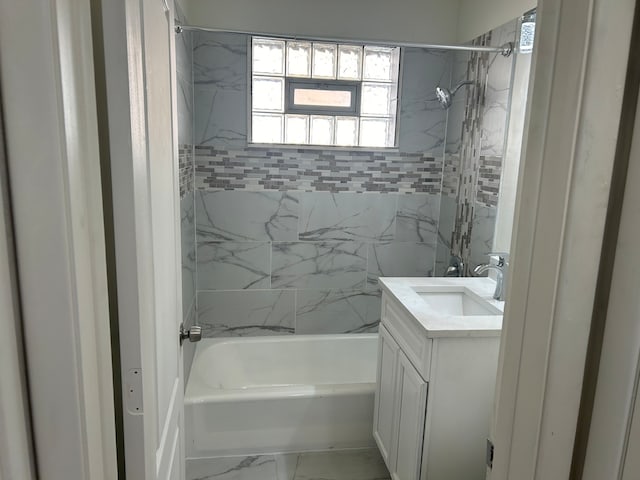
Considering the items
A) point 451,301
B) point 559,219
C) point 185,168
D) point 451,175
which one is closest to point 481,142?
point 451,175

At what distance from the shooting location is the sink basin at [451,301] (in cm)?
209

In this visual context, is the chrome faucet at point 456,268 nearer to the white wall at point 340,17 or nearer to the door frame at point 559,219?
the white wall at point 340,17

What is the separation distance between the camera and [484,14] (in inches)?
98.5

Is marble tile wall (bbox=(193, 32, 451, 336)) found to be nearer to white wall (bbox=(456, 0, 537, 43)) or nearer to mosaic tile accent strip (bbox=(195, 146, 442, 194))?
mosaic tile accent strip (bbox=(195, 146, 442, 194))

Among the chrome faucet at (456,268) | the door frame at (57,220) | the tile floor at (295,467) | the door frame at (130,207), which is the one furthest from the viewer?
the chrome faucet at (456,268)

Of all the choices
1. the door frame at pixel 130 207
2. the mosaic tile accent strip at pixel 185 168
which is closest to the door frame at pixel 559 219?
the door frame at pixel 130 207

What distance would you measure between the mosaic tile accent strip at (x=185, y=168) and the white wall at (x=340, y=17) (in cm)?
74

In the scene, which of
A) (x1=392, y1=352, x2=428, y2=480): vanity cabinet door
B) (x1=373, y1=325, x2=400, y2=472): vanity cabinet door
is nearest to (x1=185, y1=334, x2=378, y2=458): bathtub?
(x1=373, y1=325, x2=400, y2=472): vanity cabinet door

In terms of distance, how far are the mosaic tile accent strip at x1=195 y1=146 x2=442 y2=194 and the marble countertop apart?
0.92 m

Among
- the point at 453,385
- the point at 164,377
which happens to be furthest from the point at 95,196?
the point at 453,385

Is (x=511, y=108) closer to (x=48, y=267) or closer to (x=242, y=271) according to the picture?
(x=242, y=271)

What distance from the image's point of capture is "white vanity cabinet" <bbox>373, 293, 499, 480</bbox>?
5.43ft

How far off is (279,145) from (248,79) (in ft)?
→ 1.35

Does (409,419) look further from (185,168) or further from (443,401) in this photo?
(185,168)
